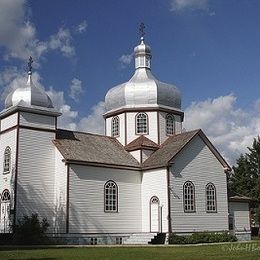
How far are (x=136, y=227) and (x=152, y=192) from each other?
2.70 metres

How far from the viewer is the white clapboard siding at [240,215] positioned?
37.5 m

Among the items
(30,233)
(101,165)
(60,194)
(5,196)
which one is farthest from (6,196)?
(101,165)

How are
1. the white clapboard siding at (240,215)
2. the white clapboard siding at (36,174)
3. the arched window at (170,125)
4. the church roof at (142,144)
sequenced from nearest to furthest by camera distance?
1. the white clapboard siding at (36,174)
2. the church roof at (142,144)
3. the white clapboard siding at (240,215)
4. the arched window at (170,125)

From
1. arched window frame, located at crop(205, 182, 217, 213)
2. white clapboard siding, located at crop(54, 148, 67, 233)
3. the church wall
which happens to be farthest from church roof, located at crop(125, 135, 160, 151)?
white clapboard siding, located at crop(54, 148, 67, 233)

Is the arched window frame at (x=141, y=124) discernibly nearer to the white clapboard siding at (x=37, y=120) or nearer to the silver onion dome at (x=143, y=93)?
the silver onion dome at (x=143, y=93)

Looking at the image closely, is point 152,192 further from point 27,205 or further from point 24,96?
point 24,96

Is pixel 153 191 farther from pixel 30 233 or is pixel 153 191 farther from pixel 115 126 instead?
pixel 30 233

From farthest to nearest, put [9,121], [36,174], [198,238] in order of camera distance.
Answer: [9,121], [36,174], [198,238]

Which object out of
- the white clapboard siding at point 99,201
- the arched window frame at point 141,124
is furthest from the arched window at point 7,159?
the arched window frame at point 141,124

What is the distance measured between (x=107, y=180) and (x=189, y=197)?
5.81 metres

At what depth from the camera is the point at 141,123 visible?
38656 millimetres

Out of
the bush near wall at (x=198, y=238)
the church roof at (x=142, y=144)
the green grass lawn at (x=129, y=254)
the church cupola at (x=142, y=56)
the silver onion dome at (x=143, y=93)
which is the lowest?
the green grass lawn at (x=129, y=254)

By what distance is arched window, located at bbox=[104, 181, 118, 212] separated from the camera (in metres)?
32.8

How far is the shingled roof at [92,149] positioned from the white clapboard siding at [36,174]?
1.03 meters
